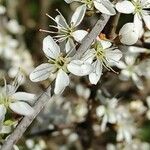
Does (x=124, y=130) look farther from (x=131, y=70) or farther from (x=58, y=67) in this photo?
(x=58, y=67)

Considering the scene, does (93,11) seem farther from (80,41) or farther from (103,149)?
(103,149)

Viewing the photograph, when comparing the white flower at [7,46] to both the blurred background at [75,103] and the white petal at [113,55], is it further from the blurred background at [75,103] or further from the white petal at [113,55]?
the white petal at [113,55]

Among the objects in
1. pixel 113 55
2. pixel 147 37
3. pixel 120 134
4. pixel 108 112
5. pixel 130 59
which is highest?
pixel 113 55

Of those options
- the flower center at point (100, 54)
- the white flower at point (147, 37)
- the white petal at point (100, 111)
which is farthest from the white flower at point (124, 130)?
the flower center at point (100, 54)

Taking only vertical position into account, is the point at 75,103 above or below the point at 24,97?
below

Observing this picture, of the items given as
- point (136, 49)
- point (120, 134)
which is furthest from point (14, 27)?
point (136, 49)
